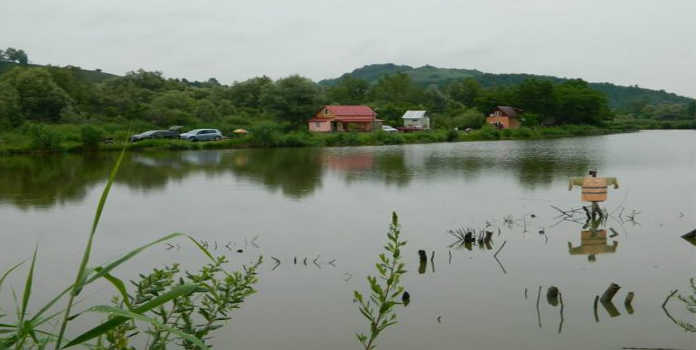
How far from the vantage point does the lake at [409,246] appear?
6.91 meters

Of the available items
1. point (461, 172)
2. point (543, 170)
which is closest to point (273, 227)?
point (461, 172)

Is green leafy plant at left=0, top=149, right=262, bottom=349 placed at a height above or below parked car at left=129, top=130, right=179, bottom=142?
below

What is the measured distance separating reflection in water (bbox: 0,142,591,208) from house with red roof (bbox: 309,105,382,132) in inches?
1108

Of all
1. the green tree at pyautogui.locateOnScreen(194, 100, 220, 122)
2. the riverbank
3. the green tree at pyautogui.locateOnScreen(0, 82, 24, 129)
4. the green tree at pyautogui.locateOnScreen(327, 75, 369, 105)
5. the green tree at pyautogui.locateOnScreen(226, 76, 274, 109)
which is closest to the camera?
the riverbank

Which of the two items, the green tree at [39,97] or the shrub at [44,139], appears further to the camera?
the green tree at [39,97]

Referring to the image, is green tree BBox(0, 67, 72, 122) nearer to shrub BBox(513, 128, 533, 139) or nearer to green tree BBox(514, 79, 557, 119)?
shrub BBox(513, 128, 533, 139)

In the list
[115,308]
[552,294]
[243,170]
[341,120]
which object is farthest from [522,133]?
[115,308]

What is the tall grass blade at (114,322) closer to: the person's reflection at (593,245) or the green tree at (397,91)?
the person's reflection at (593,245)

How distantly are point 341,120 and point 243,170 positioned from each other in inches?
1515

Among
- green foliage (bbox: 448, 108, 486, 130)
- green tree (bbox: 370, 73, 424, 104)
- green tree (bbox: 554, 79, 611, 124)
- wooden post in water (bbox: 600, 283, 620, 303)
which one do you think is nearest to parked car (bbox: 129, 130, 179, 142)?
green foliage (bbox: 448, 108, 486, 130)

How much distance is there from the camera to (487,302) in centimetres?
773

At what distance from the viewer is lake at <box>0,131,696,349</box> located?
22.7 ft

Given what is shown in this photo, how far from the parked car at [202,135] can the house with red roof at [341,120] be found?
1618cm

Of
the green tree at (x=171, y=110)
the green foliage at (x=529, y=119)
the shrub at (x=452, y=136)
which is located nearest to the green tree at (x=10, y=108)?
the green tree at (x=171, y=110)
